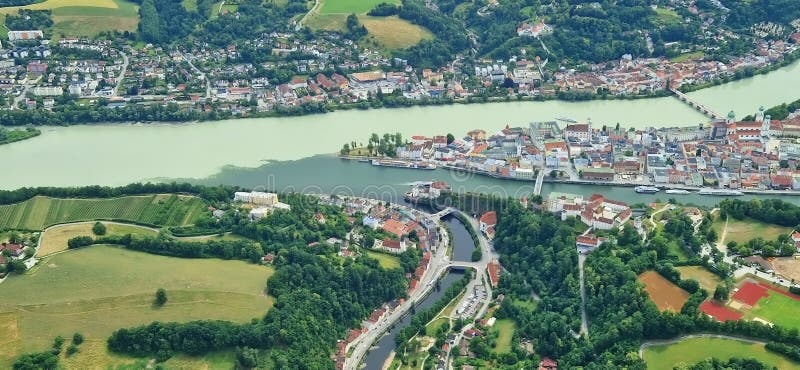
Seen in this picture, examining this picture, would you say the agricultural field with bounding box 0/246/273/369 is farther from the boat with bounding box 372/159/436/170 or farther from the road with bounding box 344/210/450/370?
the boat with bounding box 372/159/436/170

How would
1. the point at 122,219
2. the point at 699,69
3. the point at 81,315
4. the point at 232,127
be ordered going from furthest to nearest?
the point at 699,69 → the point at 232,127 → the point at 122,219 → the point at 81,315

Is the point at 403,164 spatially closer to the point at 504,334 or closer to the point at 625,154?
the point at 625,154

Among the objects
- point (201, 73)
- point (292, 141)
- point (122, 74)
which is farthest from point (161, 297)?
point (122, 74)

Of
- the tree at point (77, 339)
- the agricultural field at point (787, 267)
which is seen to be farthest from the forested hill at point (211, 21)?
the agricultural field at point (787, 267)

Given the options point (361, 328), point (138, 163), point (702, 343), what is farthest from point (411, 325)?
point (138, 163)

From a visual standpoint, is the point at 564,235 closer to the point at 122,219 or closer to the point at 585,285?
the point at 585,285

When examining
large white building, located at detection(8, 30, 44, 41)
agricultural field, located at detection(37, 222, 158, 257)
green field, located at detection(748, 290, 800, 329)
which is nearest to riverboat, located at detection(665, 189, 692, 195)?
green field, located at detection(748, 290, 800, 329)
